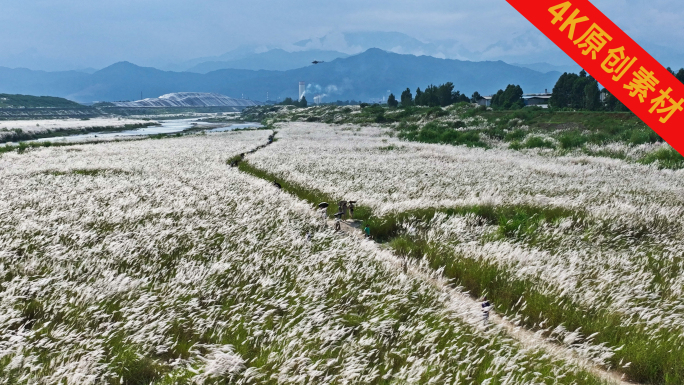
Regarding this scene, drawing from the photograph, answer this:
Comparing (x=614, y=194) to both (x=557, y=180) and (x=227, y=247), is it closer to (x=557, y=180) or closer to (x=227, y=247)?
(x=557, y=180)

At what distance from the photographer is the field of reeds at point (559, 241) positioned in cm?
602

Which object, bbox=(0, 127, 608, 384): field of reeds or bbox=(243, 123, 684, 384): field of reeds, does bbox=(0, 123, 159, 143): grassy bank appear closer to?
bbox=(243, 123, 684, 384): field of reeds

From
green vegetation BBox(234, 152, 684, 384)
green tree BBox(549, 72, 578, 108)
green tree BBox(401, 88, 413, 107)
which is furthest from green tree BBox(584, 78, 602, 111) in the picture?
green vegetation BBox(234, 152, 684, 384)

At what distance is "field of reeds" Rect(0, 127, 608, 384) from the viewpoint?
4273 mm

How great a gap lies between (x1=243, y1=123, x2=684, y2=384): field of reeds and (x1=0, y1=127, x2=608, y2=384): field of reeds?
1.29 metres

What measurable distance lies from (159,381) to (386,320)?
2695 millimetres

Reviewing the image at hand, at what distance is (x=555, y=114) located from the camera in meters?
60.9

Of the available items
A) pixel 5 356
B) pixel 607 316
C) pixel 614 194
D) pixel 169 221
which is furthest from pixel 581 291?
pixel 614 194

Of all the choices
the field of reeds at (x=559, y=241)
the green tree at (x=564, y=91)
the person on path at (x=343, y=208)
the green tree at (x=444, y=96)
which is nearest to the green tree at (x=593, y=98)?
the green tree at (x=564, y=91)

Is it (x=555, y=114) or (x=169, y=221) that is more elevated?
(x=555, y=114)

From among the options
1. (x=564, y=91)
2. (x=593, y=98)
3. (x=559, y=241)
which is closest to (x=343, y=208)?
(x=559, y=241)

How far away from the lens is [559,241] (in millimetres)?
10281

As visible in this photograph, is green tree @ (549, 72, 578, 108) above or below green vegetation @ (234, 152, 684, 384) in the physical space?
above

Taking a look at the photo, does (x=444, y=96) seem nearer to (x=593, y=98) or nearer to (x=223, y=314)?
(x=593, y=98)
